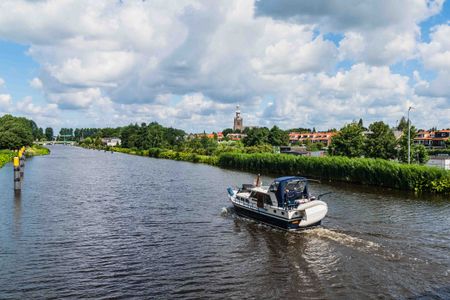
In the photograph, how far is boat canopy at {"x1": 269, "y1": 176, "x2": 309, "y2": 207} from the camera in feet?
96.6

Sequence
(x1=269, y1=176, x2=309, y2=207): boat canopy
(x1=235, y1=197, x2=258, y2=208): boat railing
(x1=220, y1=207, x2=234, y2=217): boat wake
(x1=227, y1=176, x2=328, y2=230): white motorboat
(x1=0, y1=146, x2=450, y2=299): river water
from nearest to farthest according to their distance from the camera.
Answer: (x1=0, y1=146, x2=450, y2=299): river water, (x1=227, y1=176, x2=328, y2=230): white motorboat, (x1=269, y1=176, x2=309, y2=207): boat canopy, (x1=235, y1=197, x2=258, y2=208): boat railing, (x1=220, y1=207, x2=234, y2=217): boat wake

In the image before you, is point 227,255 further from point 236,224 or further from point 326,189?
point 326,189

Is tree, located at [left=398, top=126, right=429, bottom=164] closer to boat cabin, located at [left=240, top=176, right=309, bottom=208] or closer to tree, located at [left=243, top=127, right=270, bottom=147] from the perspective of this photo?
boat cabin, located at [left=240, top=176, right=309, bottom=208]

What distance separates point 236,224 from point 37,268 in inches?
592

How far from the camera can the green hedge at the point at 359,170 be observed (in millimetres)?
44353

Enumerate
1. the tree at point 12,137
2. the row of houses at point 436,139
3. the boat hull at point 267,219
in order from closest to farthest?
1. the boat hull at point 267,219
2. the tree at point 12,137
3. the row of houses at point 436,139

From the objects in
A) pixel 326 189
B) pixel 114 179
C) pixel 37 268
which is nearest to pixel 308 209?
pixel 37 268

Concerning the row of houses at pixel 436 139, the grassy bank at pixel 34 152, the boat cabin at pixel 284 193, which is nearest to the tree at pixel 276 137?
the row of houses at pixel 436 139

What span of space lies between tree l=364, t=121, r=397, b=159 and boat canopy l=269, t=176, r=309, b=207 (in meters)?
40.5

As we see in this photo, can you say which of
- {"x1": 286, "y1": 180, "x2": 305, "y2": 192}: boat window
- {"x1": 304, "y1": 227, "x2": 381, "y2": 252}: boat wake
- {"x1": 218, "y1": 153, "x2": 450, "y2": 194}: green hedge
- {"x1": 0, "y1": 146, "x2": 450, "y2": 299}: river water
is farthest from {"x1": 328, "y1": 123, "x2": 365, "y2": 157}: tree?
{"x1": 304, "y1": 227, "x2": 381, "y2": 252}: boat wake

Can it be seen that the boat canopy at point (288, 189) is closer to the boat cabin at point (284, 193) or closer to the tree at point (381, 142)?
the boat cabin at point (284, 193)

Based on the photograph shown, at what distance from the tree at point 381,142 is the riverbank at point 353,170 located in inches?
443

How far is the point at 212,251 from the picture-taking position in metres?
23.6

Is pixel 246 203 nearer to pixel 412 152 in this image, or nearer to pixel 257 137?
pixel 412 152
